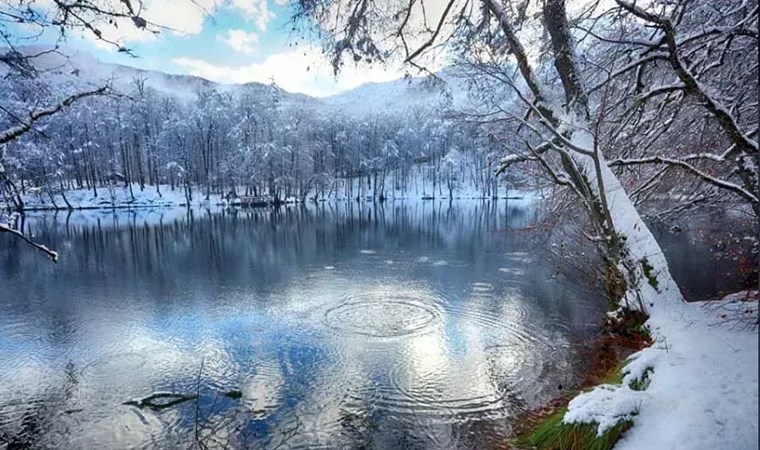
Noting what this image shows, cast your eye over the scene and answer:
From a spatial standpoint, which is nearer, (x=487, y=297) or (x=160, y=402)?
(x=160, y=402)

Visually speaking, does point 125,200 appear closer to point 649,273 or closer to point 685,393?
point 649,273

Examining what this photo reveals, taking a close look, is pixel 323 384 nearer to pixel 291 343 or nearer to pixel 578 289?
pixel 291 343

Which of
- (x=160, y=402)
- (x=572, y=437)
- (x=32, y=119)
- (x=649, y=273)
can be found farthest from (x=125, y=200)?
(x=572, y=437)

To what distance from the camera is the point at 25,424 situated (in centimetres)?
641

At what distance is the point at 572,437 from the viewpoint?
159 inches

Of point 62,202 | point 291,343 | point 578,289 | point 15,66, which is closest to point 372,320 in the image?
point 291,343

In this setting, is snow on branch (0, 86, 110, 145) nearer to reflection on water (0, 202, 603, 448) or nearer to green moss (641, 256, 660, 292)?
reflection on water (0, 202, 603, 448)

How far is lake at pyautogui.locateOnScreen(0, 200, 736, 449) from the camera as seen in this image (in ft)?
20.6

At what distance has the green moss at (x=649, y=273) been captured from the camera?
5.51 m

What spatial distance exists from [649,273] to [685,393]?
2.85 meters

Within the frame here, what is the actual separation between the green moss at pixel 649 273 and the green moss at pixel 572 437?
2171 millimetres

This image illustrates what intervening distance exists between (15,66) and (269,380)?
5.77m

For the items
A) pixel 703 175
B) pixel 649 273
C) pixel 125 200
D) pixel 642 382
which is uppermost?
pixel 703 175

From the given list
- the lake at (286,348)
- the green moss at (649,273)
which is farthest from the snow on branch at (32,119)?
the green moss at (649,273)
